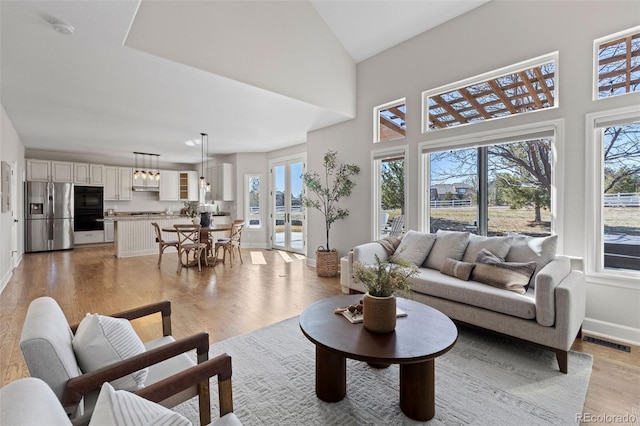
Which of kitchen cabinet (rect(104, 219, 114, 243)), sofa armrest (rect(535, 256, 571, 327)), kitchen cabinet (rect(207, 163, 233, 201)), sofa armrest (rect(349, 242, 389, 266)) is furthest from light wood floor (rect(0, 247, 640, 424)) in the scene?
kitchen cabinet (rect(207, 163, 233, 201))

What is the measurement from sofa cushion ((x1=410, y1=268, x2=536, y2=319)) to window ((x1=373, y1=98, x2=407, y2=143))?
7.67ft

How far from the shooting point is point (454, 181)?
13.2 feet

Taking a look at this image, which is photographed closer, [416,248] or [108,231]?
[416,248]

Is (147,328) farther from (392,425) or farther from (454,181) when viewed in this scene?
(454,181)

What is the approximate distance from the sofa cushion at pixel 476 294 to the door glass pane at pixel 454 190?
1.10 metres

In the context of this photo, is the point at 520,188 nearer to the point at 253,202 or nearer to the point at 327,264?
the point at 327,264

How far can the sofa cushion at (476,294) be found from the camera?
2409 millimetres

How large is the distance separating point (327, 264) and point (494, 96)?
3346 mm

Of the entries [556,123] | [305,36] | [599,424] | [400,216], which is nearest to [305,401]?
[599,424]

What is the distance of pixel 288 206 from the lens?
7582mm

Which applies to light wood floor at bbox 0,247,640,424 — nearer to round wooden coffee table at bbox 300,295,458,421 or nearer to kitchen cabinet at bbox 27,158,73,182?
round wooden coffee table at bbox 300,295,458,421

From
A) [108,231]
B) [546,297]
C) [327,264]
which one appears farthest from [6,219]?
[546,297]

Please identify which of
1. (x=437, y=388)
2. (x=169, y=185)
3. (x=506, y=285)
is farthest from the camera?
(x=169, y=185)

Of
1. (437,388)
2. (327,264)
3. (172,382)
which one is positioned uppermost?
(172,382)
